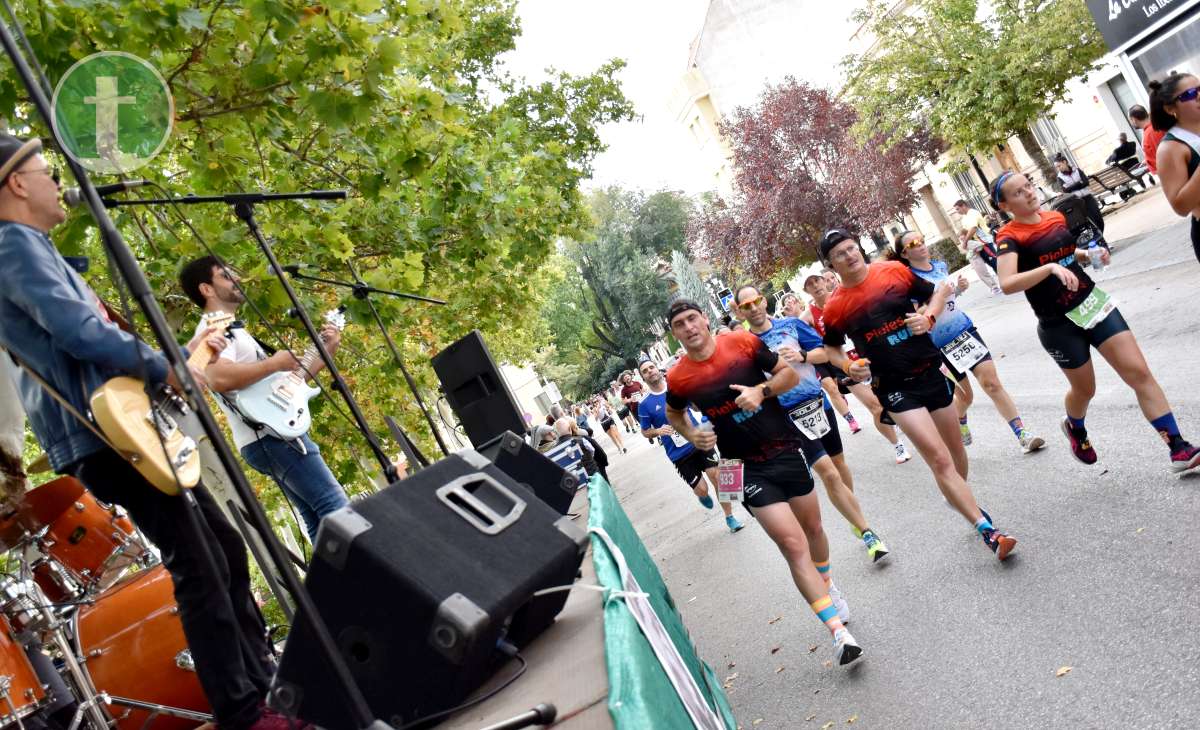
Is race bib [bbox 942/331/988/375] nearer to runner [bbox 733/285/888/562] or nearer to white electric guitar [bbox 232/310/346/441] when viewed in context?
runner [bbox 733/285/888/562]

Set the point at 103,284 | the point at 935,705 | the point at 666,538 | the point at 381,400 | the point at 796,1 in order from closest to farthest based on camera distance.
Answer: the point at 935,705, the point at 103,284, the point at 666,538, the point at 381,400, the point at 796,1

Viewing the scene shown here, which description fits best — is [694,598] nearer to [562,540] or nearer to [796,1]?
[562,540]

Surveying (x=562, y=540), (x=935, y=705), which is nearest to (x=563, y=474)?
(x=935, y=705)

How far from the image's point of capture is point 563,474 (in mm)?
6902

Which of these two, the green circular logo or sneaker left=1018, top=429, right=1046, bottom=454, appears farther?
sneaker left=1018, top=429, right=1046, bottom=454

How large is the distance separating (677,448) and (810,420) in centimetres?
522

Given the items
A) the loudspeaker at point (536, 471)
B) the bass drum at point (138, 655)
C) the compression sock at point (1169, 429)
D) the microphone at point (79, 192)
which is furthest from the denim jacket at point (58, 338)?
the compression sock at point (1169, 429)

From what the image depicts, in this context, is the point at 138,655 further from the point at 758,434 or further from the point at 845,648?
the point at 845,648

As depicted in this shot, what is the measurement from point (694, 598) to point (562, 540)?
5.93 meters

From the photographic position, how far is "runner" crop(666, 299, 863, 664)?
650cm

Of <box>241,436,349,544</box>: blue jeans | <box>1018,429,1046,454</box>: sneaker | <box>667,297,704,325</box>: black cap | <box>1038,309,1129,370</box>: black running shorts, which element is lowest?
<box>1018,429,1046,454</box>: sneaker

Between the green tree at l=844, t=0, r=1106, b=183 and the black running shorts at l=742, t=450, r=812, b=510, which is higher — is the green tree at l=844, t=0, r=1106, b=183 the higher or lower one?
the higher one

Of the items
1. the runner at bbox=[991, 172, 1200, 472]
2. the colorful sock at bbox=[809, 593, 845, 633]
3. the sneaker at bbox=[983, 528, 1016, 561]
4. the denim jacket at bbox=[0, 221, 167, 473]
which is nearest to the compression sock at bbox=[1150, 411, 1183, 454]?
the runner at bbox=[991, 172, 1200, 472]

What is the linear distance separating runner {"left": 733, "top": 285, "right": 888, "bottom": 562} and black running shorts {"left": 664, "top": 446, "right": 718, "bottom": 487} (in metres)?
2.53
